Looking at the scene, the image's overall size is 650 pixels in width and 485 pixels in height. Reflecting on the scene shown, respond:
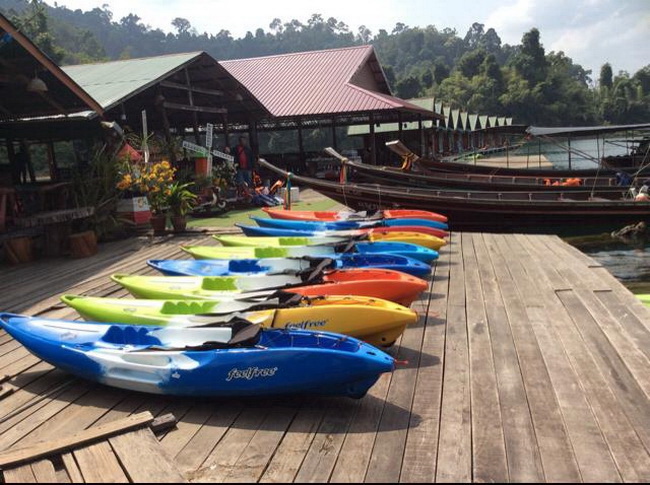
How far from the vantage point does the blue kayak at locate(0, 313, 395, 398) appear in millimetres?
3375

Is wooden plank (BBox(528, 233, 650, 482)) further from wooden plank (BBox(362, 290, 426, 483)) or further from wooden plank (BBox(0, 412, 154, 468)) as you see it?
wooden plank (BBox(0, 412, 154, 468))

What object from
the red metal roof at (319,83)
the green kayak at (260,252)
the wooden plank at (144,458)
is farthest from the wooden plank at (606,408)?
the red metal roof at (319,83)

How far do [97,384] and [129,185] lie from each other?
21.2 ft

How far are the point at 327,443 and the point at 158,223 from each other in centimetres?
796

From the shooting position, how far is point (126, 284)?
5.49 meters

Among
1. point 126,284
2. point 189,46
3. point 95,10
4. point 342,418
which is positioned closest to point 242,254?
point 126,284

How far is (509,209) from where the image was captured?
1298 centimetres

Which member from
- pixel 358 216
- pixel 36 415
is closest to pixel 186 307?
pixel 36 415

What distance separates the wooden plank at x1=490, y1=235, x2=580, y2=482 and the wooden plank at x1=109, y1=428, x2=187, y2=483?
193 centimetres

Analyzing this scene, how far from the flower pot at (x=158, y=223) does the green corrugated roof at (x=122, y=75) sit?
2.65m

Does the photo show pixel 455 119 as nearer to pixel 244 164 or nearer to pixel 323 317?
pixel 244 164

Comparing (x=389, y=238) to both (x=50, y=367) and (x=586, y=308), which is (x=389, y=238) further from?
(x=50, y=367)

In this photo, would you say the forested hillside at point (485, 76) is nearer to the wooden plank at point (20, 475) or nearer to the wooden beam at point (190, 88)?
the wooden beam at point (190, 88)

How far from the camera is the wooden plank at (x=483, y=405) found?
9.46 feet
